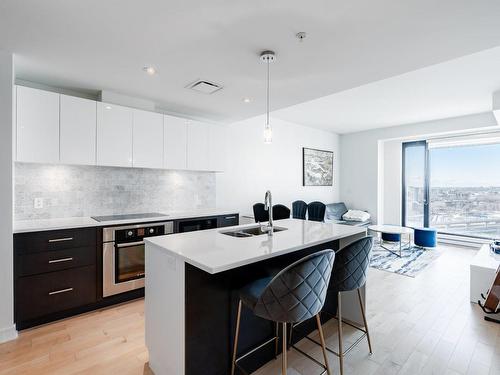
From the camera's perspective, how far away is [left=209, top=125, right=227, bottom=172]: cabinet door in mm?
3992

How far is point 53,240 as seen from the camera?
2.47 metres

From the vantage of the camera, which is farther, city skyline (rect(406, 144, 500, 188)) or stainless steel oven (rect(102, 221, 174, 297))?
city skyline (rect(406, 144, 500, 188))

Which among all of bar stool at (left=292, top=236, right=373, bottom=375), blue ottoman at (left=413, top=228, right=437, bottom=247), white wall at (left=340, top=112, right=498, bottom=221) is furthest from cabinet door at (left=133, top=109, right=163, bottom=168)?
blue ottoman at (left=413, top=228, right=437, bottom=247)

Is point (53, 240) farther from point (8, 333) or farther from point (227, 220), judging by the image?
point (227, 220)

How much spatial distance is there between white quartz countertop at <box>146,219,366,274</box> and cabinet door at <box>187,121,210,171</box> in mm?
1755

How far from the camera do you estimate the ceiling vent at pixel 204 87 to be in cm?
286

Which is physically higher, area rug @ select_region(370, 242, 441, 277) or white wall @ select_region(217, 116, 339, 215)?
white wall @ select_region(217, 116, 339, 215)

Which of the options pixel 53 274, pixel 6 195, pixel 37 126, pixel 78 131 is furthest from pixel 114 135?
pixel 53 274

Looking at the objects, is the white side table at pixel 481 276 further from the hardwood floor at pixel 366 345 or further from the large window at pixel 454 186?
the large window at pixel 454 186

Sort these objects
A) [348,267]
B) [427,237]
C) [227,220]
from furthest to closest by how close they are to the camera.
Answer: [427,237]
[227,220]
[348,267]

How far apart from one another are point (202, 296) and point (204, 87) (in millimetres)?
2265

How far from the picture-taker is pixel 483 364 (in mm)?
1945

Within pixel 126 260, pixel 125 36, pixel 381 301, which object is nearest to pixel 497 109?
pixel 381 301

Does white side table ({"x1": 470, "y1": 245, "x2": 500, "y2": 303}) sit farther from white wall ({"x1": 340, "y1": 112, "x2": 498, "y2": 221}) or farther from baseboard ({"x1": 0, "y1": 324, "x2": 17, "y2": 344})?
baseboard ({"x1": 0, "y1": 324, "x2": 17, "y2": 344})
